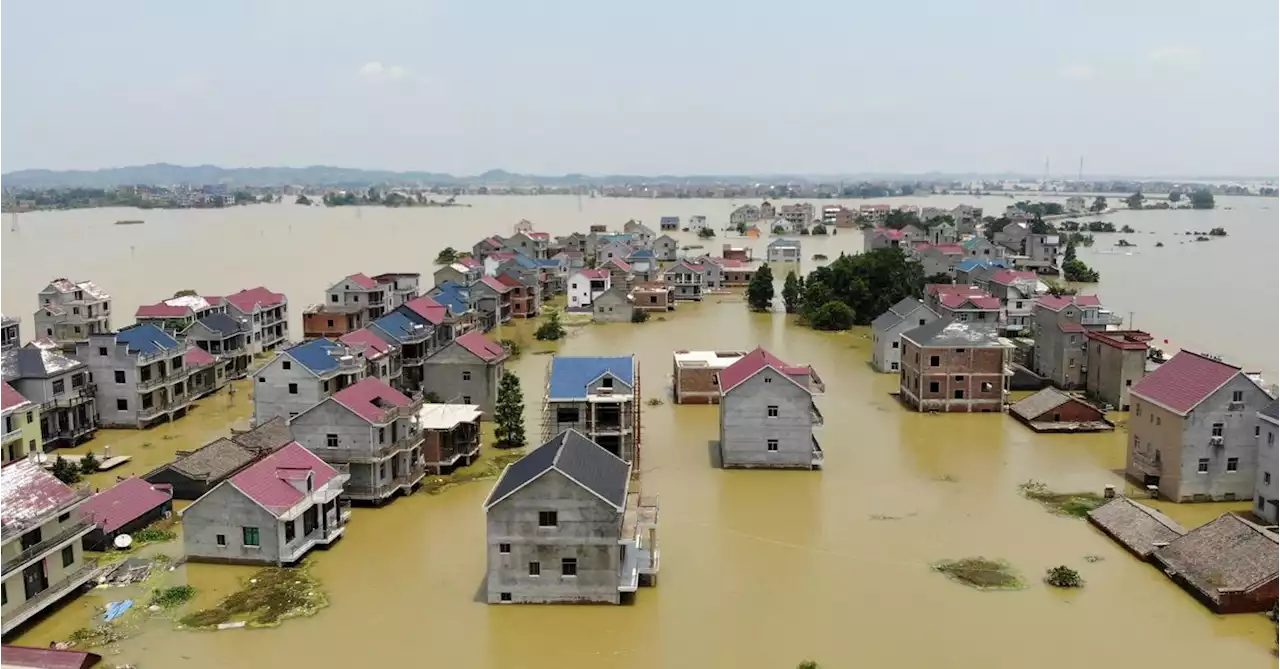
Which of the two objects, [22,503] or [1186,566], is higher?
[22,503]

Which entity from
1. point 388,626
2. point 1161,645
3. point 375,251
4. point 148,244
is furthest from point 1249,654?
point 148,244

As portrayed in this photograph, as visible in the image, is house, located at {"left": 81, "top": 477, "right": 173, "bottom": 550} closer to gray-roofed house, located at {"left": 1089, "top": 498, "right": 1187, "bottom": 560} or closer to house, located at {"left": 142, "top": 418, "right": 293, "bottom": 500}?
house, located at {"left": 142, "top": 418, "right": 293, "bottom": 500}

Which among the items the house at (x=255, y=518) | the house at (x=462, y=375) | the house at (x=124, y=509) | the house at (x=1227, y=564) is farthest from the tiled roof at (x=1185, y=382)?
the house at (x=124, y=509)

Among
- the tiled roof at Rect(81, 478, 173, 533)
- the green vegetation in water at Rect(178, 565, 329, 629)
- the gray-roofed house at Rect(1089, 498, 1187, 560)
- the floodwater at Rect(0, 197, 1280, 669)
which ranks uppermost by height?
the tiled roof at Rect(81, 478, 173, 533)

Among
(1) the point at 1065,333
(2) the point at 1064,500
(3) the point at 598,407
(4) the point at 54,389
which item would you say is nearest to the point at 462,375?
(3) the point at 598,407

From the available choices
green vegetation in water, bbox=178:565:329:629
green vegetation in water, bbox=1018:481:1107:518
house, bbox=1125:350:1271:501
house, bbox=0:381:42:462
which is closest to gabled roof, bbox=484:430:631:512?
green vegetation in water, bbox=178:565:329:629

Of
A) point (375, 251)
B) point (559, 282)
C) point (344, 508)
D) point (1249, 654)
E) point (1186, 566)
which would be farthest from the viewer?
point (375, 251)

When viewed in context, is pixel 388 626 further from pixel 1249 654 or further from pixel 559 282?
pixel 559 282
